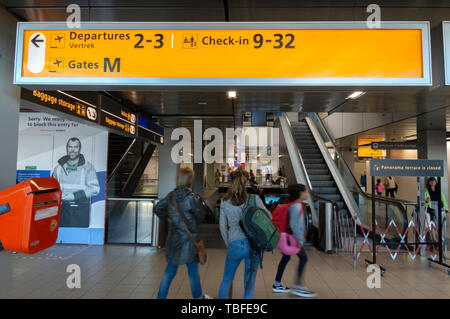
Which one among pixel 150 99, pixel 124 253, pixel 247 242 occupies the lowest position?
pixel 124 253

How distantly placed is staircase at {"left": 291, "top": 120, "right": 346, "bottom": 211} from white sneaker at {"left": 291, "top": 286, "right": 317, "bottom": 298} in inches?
200

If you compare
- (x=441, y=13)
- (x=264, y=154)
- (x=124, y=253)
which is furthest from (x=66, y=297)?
(x=264, y=154)

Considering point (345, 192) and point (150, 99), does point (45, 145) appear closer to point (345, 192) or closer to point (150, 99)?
point (150, 99)

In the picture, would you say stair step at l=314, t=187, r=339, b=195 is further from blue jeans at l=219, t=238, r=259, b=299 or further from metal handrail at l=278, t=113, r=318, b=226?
blue jeans at l=219, t=238, r=259, b=299

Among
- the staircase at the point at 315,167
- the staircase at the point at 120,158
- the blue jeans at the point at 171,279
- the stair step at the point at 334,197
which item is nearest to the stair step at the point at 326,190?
the staircase at the point at 315,167

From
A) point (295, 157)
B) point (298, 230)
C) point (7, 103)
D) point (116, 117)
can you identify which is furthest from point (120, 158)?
point (298, 230)

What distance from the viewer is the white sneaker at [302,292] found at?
148 inches

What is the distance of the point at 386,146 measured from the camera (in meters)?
7.32

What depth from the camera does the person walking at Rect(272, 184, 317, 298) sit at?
11.8ft

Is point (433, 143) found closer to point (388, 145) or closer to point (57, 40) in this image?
point (388, 145)

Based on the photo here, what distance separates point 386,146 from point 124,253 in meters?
6.90

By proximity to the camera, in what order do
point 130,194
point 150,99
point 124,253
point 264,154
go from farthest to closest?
point 264,154, point 130,194, point 150,99, point 124,253

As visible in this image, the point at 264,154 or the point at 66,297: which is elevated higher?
the point at 264,154

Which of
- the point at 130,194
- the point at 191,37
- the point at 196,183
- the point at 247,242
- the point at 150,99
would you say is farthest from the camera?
the point at 196,183
